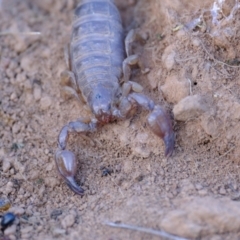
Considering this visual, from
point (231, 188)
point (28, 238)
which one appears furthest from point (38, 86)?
point (231, 188)

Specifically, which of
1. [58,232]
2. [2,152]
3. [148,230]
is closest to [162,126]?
[148,230]

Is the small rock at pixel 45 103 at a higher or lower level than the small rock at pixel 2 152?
higher

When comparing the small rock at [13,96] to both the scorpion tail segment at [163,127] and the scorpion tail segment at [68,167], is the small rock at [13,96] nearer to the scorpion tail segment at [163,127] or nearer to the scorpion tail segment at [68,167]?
the scorpion tail segment at [68,167]

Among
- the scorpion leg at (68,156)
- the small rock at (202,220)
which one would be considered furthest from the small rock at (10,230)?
the small rock at (202,220)

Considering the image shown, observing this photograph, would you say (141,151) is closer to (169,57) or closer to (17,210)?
(169,57)

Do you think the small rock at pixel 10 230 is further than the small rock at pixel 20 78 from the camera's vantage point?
No

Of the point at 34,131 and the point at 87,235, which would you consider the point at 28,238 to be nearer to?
the point at 87,235
